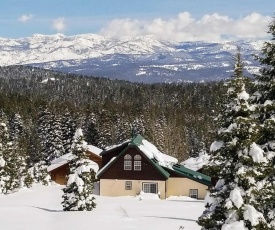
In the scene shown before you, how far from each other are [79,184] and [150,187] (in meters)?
23.4

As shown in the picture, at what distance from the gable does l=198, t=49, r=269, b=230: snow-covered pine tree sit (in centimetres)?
3793

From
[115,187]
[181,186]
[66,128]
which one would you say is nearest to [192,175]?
[181,186]

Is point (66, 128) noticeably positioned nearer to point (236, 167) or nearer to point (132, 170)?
point (132, 170)

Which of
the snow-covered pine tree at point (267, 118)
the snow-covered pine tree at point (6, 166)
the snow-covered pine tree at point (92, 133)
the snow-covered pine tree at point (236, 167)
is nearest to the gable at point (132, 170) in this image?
the snow-covered pine tree at point (6, 166)

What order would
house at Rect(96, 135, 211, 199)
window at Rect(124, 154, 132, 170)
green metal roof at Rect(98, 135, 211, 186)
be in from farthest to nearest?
1. window at Rect(124, 154, 132, 170)
2. house at Rect(96, 135, 211, 199)
3. green metal roof at Rect(98, 135, 211, 186)

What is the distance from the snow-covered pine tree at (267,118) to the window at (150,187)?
3763cm

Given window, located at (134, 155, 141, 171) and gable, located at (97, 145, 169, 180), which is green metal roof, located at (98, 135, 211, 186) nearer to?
gable, located at (97, 145, 169, 180)

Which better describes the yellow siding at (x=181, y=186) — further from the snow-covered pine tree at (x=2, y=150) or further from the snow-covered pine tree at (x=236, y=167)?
the snow-covered pine tree at (x=236, y=167)

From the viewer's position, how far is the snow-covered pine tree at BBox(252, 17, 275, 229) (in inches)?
548

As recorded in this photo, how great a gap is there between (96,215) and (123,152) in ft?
80.8

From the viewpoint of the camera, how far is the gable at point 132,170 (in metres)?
52.3

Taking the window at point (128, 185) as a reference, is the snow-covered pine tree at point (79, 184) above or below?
above

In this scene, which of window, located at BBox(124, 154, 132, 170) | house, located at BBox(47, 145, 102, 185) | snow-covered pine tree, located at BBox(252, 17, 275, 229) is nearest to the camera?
snow-covered pine tree, located at BBox(252, 17, 275, 229)

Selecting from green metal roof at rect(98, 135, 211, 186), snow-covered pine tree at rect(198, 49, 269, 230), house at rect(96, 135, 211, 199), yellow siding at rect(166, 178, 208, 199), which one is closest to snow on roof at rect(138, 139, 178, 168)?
house at rect(96, 135, 211, 199)
